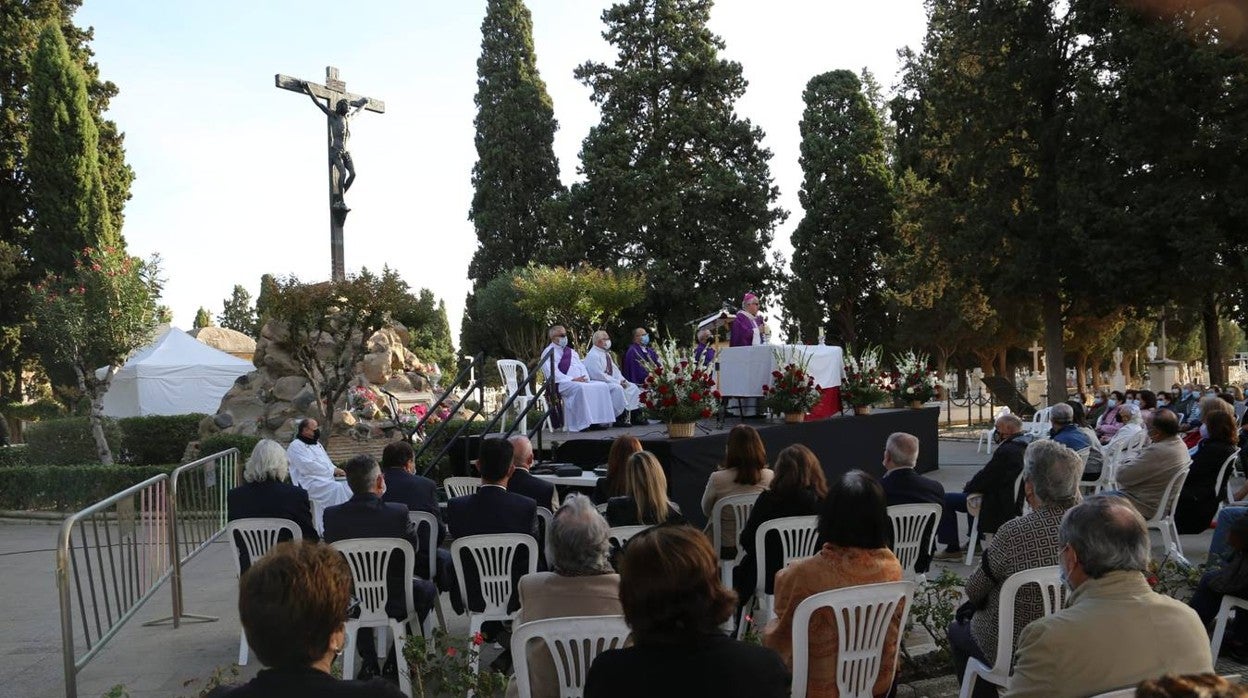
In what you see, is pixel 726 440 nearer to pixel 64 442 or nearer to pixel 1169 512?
pixel 1169 512

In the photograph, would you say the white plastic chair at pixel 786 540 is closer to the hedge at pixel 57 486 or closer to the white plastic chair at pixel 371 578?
the white plastic chair at pixel 371 578

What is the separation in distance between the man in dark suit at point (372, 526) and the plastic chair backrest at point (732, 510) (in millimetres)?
1735

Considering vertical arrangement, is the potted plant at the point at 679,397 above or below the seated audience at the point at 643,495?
above

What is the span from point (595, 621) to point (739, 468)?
2977 mm

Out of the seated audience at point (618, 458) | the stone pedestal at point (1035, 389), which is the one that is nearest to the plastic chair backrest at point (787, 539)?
the seated audience at point (618, 458)

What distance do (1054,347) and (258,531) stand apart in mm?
22315

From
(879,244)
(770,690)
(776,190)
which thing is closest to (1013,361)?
(879,244)

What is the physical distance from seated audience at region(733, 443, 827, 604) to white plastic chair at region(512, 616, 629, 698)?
6.86 ft

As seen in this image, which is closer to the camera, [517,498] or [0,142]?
[517,498]

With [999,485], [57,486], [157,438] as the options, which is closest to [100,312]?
[157,438]

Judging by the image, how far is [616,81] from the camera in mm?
34344

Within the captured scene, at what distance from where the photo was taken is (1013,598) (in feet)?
12.2

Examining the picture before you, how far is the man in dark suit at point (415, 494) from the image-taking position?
241 inches

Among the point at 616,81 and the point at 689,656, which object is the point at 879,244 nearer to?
the point at 616,81
